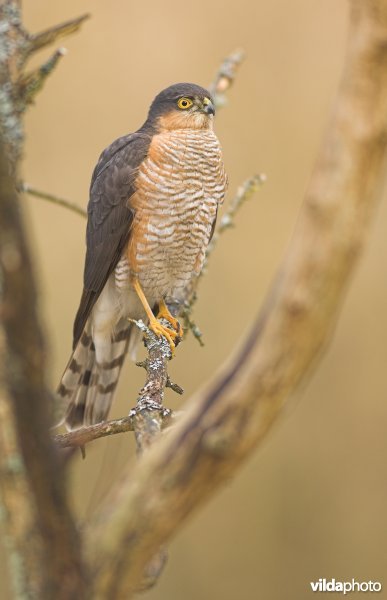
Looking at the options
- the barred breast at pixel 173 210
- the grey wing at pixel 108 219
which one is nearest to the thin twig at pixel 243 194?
the barred breast at pixel 173 210

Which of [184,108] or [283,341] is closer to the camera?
[283,341]

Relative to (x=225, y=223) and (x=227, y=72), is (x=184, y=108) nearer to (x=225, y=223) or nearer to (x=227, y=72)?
(x=227, y=72)

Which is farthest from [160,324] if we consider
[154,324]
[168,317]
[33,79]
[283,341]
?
[283,341]

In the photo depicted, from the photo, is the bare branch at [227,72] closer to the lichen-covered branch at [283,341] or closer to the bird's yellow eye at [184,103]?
the bird's yellow eye at [184,103]

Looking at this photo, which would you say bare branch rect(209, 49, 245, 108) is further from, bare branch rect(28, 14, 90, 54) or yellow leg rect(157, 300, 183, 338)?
bare branch rect(28, 14, 90, 54)

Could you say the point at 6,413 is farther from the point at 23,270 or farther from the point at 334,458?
the point at 334,458
